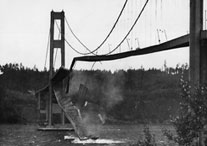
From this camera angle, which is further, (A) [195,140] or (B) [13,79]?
(B) [13,79]

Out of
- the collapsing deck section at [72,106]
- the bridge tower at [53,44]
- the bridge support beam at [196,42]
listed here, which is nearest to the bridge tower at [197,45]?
the bridge support beam at [196,42]

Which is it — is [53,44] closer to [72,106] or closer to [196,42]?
[72,106]

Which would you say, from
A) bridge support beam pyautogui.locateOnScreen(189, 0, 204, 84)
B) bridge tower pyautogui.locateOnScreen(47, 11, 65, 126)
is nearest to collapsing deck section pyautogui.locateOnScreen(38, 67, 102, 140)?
bridge tower pyautogui.locateOnScreen(47, 11, 65, 126)

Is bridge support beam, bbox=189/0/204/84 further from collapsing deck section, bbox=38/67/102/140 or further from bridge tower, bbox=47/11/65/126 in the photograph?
bridge tower, bbox=47/11/65/126

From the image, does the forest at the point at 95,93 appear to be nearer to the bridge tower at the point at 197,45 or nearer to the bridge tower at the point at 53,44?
the bridge tower at the point at 53,44

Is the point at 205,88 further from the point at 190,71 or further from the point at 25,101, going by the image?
the point at 25,101

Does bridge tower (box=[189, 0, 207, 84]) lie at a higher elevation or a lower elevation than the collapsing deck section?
higher

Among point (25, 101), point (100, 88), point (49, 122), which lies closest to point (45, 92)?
point (49, 122)
